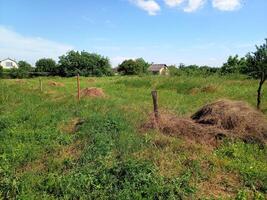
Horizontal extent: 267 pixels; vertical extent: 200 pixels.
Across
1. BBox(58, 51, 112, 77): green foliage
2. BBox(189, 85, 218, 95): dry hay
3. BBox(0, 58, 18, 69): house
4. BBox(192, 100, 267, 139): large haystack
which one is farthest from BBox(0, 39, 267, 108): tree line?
BBox(192, 100, 267, 139): large haystack

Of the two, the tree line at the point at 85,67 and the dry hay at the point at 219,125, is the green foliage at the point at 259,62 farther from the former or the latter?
the tree line at the point at 85,67

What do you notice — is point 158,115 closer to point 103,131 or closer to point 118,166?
point 103,131

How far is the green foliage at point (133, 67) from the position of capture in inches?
2203

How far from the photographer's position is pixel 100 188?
16.0 feet

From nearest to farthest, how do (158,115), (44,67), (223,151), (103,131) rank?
(223,151)
(103,131)
(158,115)
(44,67)

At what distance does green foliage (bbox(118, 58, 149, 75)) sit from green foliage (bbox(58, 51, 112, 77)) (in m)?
4.89

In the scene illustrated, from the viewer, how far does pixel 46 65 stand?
57719 millimetres

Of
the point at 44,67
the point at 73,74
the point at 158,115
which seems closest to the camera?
the point at 158,115

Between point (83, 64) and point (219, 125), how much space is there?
44.6 metres

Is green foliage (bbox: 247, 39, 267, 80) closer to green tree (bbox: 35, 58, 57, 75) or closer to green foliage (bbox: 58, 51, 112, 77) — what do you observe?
green foliage (bbox: 58, 51, 112, 77)

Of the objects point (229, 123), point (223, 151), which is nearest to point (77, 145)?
point (223, 151)

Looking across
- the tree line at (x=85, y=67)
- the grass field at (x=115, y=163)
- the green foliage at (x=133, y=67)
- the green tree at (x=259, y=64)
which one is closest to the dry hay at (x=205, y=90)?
the green tree at (x=259, y=64)

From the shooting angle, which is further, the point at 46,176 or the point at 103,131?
the point at 103,131

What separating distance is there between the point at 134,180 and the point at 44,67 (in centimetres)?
5530
